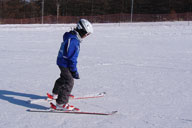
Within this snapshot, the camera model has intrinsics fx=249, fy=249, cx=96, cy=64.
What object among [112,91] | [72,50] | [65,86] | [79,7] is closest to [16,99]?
[65,86]

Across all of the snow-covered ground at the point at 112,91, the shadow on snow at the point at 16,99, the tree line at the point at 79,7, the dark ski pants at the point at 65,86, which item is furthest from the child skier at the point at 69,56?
the tree line at the point at 79,7

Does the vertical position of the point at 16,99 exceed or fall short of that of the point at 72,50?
it falls short

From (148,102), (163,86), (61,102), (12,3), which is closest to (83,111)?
(61,102)

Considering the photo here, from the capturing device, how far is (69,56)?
4078mm

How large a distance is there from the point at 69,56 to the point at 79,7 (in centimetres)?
3988

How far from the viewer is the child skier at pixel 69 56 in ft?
13.3

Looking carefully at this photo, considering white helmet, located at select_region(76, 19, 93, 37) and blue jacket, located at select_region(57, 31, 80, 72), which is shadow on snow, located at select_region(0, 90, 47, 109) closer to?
blue jacket, located at select_region(57, 31, 80, 72)

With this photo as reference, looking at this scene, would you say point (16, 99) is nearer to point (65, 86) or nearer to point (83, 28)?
point (65, 86)

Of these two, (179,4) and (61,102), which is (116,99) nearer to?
(61,102)

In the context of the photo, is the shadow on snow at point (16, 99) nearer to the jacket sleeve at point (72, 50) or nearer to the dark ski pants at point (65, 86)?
the dark ski pants at point (65, 86)

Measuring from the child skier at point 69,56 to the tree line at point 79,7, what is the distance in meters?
35.2

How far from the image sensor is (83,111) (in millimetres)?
4348

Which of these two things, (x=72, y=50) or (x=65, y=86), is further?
(x=65, y=86)

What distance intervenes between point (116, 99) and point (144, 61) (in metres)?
4.91
